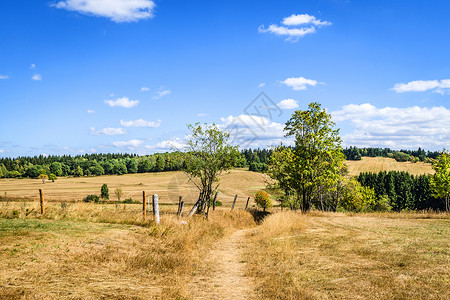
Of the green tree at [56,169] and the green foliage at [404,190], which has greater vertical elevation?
the green tree at [56,169]

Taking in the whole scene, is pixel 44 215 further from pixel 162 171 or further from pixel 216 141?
pixel 162 171

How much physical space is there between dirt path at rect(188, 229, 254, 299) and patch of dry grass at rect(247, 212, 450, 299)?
1.36ft

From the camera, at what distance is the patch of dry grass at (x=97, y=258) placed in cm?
673

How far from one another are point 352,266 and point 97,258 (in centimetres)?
820

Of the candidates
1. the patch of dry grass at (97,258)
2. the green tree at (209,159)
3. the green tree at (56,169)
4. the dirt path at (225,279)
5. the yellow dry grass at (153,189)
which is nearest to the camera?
the patch of dry grass at (97,258)

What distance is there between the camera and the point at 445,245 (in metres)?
11.4

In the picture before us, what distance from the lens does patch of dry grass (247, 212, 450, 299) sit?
702 centimetres

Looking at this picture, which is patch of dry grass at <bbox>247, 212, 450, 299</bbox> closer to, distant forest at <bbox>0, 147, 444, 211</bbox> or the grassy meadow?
the grassy meadow

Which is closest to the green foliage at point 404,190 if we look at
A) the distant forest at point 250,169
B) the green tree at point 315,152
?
the distant forest at point 250,169

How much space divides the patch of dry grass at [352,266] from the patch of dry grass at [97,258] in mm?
2681

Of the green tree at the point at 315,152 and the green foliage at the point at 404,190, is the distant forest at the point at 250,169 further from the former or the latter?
the green tree at the point at 315,152

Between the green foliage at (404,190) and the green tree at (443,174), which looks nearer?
the green tree at (443,174)

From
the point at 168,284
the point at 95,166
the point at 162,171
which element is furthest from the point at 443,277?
the point at 95,166

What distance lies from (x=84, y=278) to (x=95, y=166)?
163 meters
